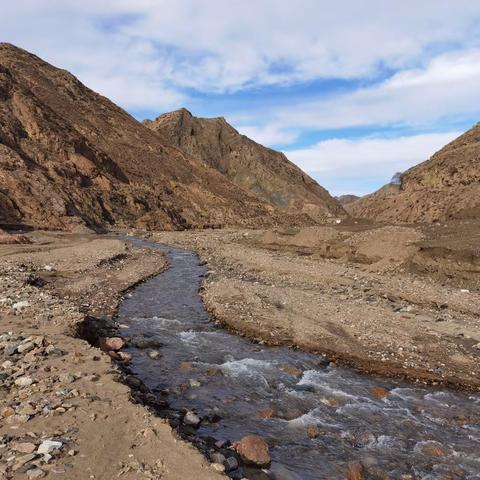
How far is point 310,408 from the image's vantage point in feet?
37.6

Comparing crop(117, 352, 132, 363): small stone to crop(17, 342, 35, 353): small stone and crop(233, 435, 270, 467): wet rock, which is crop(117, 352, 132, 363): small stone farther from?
crop(233, 435, 270, 467): wet rock

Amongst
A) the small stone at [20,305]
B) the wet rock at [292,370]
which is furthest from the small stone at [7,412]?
the wet rock at [292,370]

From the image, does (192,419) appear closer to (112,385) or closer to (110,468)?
(112,385)

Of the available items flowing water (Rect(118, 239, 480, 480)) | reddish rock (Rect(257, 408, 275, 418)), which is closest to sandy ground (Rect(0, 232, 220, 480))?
flowing water (Rect(118, 239, 480, 480))

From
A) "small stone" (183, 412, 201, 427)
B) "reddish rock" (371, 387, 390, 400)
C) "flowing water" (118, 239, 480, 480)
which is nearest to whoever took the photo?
"flowing water" (118, 239, 480, 480)

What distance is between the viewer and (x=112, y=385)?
955 cm

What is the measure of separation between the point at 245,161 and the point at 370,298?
10763 cm

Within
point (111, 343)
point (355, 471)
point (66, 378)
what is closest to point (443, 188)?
point (111, 343)

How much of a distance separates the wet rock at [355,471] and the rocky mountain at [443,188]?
32278 mm

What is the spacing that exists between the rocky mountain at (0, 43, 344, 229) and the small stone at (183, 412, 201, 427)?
122 ft

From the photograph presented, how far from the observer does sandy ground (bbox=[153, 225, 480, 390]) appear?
14.7m

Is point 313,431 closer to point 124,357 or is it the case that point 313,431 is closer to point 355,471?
point 355,471

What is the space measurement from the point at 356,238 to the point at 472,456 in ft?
84.4

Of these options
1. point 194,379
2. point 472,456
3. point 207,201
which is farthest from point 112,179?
point 472,456
